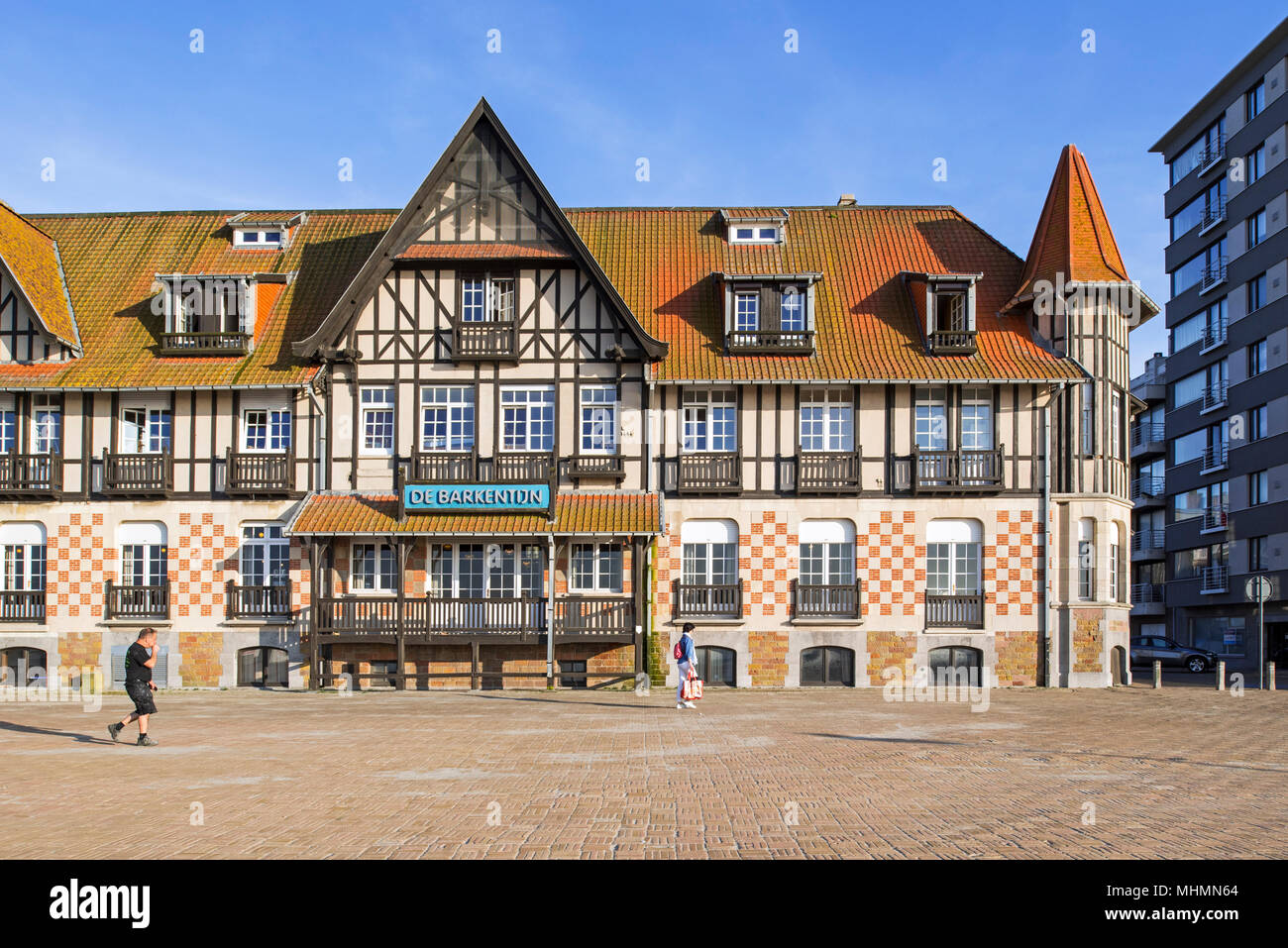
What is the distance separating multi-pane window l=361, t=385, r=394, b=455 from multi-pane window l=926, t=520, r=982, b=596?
14.9 metres

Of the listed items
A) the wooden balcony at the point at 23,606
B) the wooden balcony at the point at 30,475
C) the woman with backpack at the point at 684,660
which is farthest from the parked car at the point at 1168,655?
the wooden balcony at the point at 30,475

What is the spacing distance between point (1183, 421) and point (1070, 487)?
40055mm

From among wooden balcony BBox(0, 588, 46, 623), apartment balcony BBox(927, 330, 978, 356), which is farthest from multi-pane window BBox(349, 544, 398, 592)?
apartment balcony BBox(927, 330, 978, 356)

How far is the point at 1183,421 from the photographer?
6675 centimetres

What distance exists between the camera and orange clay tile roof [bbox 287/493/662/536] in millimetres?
29500

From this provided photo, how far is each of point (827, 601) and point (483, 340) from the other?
11552 millimetres

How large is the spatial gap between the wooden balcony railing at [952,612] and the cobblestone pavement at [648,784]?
22.2 feet

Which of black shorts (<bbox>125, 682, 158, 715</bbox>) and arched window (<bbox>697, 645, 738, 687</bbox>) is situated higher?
black shorts (<bbox>125, 682, 158, 715</bbox>)

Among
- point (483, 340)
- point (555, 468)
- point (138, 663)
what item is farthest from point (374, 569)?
point (138, 663)

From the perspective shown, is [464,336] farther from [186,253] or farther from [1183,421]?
[1183,421]

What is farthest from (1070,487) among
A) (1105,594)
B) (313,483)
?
(313,483)

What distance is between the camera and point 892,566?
103ft

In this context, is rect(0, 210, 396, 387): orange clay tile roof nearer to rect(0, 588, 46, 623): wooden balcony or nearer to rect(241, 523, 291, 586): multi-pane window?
rect(241, 523, 291, 586): multi-pane window

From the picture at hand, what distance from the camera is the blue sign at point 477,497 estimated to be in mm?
30156
